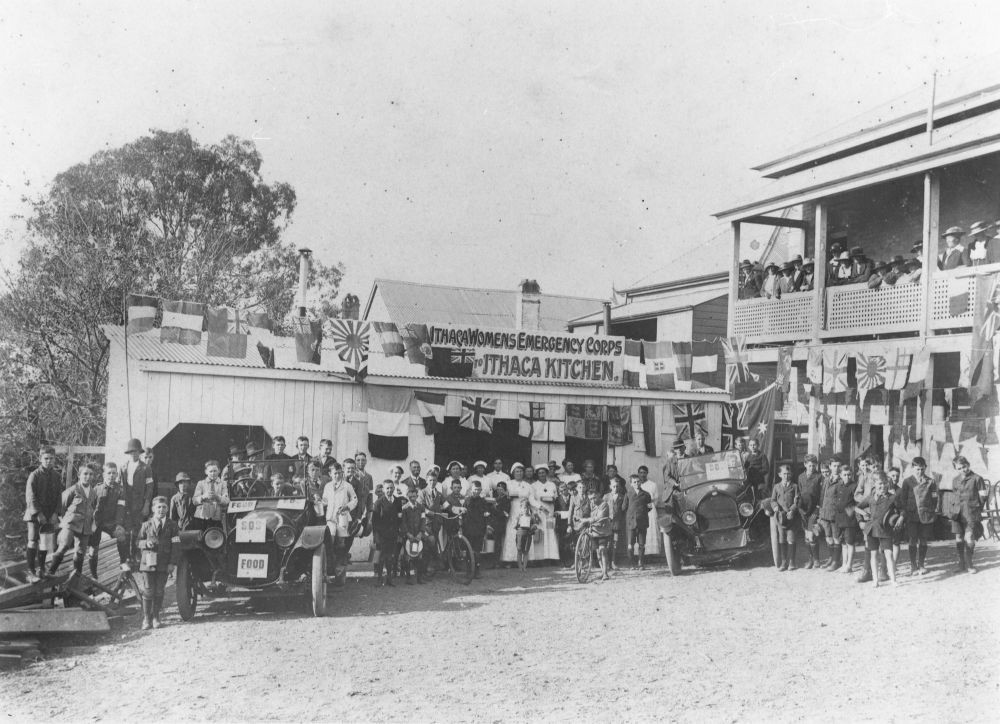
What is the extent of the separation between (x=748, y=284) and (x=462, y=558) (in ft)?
30.5

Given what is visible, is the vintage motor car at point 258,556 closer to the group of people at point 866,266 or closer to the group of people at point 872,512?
the group of people at point 872,512

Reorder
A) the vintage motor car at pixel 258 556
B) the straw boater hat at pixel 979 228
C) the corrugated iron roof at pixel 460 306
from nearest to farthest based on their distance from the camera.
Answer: the vintage motor car at pixel 258 556
the straw boater hat at pixel 979 228
the corrugated iron roof at pixel 460 306

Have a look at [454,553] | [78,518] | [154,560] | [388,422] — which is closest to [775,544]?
[454,553]

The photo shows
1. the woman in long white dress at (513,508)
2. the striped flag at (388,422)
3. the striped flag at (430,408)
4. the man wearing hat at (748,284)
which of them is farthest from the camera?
the man wearing hat at (748,284)

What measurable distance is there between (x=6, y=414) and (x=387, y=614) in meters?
11.2

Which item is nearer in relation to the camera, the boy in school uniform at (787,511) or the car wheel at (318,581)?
the car wheel at (318,581)

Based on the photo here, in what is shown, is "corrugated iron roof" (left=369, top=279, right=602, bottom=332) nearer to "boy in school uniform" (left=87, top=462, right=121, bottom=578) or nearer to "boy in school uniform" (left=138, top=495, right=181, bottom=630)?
"boy in school uniform" (left=87, top=462, right=121, bottom=578)

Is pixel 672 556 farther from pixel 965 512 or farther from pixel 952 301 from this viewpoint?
pixel 952 301

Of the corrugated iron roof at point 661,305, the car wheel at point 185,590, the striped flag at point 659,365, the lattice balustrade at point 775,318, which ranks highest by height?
the corrugated iron roof at point 661,305

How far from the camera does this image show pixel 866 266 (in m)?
14.6

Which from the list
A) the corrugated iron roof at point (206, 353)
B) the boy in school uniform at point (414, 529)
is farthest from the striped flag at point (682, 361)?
the boy in school uniform at point (414, 529)

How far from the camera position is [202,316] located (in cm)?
1270

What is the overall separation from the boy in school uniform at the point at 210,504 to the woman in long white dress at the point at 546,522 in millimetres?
4923

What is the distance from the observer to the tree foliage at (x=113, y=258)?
60.1ft
